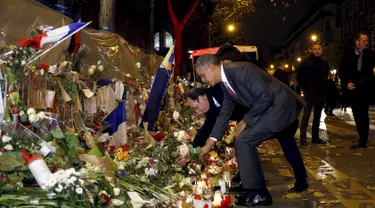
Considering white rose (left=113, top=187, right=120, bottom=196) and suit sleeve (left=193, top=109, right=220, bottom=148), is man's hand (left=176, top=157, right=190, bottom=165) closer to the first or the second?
suit sleeve (left=193, top=109, right=220, bottom=148)

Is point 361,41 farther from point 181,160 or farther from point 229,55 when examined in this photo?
point 181,160

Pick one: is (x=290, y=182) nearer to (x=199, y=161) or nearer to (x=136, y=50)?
(x=199, y=161)

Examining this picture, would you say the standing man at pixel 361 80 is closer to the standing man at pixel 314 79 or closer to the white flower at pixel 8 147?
the standing man at pixel 314 79

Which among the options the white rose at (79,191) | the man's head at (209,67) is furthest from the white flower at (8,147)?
the man's head at (209,67)

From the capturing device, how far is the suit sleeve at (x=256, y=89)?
4996 millimetres

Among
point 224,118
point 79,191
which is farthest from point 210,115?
point 79,191

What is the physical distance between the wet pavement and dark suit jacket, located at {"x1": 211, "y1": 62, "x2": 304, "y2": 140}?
0.99 meters

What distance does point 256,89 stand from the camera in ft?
16.4

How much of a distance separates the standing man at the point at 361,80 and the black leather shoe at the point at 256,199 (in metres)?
4.69

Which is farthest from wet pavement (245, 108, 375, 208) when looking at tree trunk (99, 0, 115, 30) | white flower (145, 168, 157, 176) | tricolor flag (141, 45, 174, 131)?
tree trunk (99, 0, 115, 30)

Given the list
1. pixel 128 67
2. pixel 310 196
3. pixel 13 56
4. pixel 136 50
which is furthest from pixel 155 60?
pixel 13 56

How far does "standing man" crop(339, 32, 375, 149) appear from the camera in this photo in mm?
9383

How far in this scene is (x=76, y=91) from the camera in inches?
212

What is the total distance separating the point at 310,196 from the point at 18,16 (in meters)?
3.81
